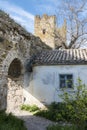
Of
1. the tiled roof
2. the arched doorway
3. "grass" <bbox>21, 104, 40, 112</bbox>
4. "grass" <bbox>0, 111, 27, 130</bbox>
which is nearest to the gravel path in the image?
"grass" <bbox>21, 104, 40, 112</bbox>

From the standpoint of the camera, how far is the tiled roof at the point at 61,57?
13.7 metres

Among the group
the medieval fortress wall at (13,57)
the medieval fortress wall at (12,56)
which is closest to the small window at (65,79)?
the medieval fortress wall at (13,57)

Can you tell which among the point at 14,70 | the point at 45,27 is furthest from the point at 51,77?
the point at 45,27

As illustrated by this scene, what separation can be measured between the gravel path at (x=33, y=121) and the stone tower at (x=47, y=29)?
16.7 meters

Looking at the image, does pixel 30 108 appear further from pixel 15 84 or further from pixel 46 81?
pixel 46 81

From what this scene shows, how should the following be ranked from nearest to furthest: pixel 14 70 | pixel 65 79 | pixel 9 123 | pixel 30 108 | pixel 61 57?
1. pixel 9 123
2. pixel 30 108
3. pixel 65 79
4. pixel 14 70
5. pixel 61 57

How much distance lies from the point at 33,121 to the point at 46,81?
339 centimetres

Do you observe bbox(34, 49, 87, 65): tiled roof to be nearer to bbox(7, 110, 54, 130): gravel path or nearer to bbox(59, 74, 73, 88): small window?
bbox(59, 74, 73, 88): small window

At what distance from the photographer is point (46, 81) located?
1384 cm

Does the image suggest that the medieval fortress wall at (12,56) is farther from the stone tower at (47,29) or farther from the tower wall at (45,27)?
the tower wall at (45,27)

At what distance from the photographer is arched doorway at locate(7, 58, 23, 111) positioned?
13359 mm

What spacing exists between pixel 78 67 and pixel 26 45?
320 cm

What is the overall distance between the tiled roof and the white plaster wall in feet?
0.79

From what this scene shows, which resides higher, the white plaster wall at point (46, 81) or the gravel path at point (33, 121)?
the white plaster wall at point (46, 81)
